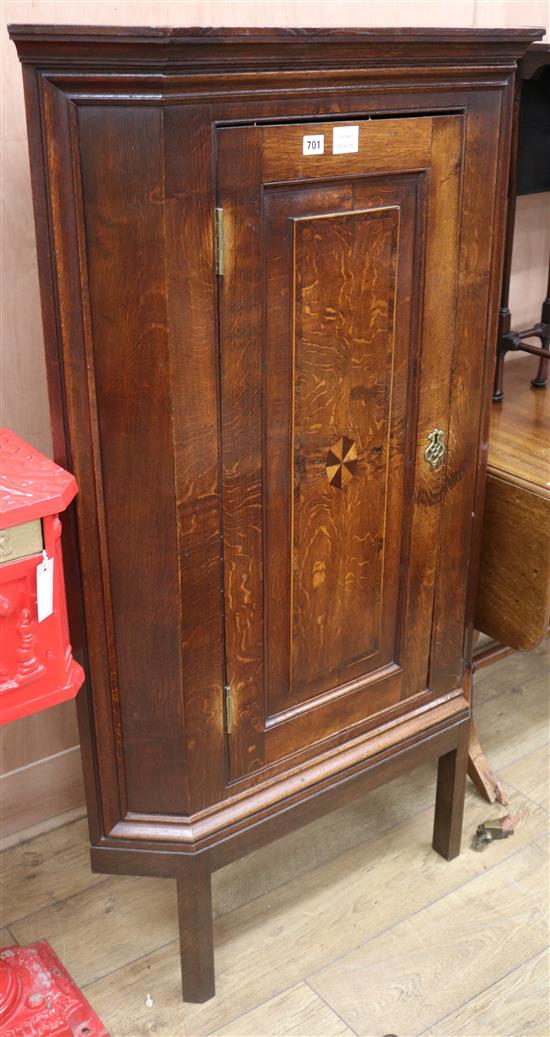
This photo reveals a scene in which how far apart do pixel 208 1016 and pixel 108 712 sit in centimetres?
67

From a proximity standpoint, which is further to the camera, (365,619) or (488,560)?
(488,560)

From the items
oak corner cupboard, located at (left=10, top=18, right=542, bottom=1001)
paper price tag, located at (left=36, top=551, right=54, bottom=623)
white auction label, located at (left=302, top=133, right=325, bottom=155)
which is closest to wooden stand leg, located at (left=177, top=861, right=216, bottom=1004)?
oak corner cupboard, located at (left=10, top=18, right=542, bottom=1001)

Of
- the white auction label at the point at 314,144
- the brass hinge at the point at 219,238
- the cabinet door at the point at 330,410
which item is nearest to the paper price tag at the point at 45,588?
the cabinet door at the point at 330,410

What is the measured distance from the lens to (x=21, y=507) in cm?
A: 147

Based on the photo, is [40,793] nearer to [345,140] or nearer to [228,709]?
[228,709]

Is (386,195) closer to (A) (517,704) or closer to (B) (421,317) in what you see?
(B) (421,317)

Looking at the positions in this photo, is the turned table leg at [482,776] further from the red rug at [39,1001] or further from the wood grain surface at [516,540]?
the red rug at [39,1001]

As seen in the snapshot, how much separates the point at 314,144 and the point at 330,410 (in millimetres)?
415

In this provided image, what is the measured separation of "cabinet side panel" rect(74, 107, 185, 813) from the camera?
140 cm

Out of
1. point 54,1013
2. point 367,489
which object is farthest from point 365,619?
point 54,1013

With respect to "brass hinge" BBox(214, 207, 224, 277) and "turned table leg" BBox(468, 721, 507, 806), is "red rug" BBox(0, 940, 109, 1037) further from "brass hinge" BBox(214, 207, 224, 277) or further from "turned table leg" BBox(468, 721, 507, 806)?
"brass hinge" BBox(214, 207, 224, 277)

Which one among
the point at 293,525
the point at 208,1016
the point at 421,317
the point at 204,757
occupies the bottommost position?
the point at 208,1016

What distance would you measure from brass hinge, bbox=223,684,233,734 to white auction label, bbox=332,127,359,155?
0.88 m

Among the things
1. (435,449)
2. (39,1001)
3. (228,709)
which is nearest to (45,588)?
(228,709)
